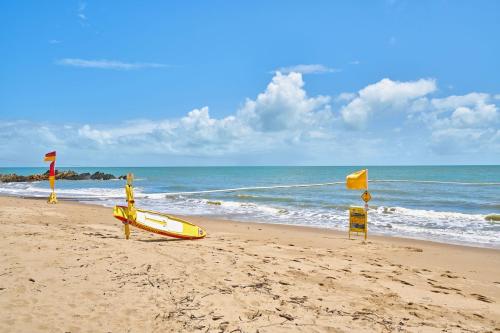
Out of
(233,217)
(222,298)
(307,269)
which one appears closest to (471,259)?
(307,269)

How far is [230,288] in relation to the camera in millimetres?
5457

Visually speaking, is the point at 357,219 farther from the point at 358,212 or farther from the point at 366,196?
the point at 366,196

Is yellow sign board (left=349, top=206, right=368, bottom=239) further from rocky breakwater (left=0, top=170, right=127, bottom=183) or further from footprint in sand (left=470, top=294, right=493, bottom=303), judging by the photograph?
rocky breakwater (left=0, top=170, right=127, bottom=183)

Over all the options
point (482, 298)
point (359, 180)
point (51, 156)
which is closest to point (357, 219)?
point (359, 180)

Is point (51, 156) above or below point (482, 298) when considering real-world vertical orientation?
above

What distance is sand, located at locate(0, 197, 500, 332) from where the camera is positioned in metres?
4.38

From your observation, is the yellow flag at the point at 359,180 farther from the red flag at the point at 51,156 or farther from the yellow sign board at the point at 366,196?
the red flag at the point at 51,156

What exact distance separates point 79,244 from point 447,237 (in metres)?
11.1

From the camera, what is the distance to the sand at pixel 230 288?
4.38 meters

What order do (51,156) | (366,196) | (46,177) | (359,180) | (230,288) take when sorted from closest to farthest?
(230,288) → (359,180) → (366,196) → (51,156) → (46,177)

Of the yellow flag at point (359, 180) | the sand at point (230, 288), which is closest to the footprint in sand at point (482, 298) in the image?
the sand at point (230, 288)

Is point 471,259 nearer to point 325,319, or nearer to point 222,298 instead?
point 325,319

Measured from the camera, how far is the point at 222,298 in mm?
5035

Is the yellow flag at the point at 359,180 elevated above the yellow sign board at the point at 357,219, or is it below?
above
